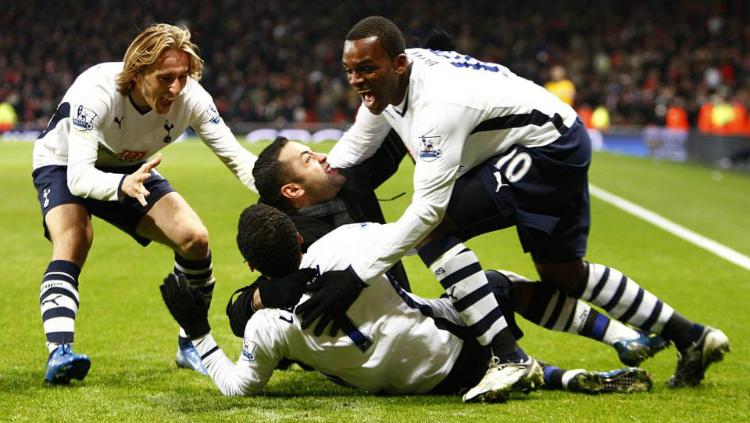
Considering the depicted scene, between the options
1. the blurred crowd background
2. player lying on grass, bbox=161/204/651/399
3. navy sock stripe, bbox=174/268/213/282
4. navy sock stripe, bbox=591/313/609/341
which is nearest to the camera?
player lying on grass, bbox=161/204/651/399

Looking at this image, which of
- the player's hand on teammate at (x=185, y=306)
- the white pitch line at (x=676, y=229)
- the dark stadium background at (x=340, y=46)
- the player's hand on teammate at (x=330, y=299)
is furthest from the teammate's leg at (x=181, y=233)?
the dark stadium background at (x=340, y=46)

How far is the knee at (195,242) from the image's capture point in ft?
19.1

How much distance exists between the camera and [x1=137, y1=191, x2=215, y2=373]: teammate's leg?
19.1 feet

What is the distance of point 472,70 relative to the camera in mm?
5016

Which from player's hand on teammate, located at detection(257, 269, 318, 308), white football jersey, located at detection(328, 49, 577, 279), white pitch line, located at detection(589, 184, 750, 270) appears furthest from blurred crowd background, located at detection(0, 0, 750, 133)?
player's hand on teammate, located at detection(257, 269, 318, 308)

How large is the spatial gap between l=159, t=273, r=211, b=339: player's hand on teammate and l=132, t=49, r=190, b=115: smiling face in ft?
3.44

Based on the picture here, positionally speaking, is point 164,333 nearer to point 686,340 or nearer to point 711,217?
point 686,340

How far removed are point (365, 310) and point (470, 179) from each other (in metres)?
0.88

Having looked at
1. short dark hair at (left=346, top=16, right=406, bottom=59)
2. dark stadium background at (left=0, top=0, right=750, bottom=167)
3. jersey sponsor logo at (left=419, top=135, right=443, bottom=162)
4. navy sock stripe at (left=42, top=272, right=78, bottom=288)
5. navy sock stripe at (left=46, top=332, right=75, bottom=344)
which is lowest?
dark stadium background at (left=0, top=0, right=750, bottom=167)

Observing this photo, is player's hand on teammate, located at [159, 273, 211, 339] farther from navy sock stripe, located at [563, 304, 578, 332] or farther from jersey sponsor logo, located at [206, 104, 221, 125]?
navy sock stripe, located at [563, 304, 578, 332]

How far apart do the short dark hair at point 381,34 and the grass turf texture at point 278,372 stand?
156cm

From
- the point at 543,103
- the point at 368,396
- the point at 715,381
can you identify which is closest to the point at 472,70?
the point at 543,103

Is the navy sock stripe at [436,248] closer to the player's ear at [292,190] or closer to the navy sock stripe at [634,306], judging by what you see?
the player's ear at [292,190]

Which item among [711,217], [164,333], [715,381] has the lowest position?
[711,217]
